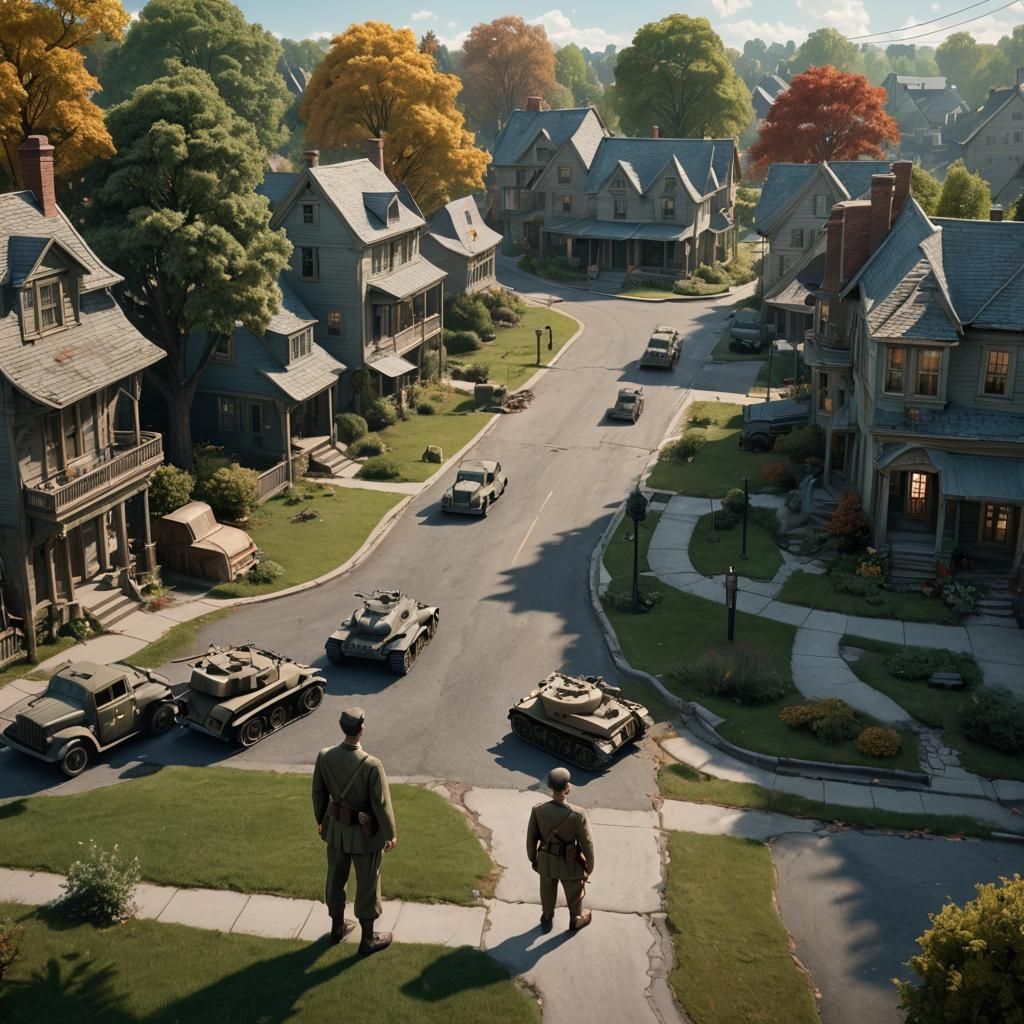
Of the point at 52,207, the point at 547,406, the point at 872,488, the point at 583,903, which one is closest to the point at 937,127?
the point at 547,406

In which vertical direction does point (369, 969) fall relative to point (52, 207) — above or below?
below

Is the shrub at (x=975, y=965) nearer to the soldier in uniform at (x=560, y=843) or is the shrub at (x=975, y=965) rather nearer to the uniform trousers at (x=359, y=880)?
the soldier in uniform at (x=560, y=843)

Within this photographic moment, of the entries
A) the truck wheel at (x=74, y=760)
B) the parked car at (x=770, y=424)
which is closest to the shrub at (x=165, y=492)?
the truck wheel at (x=74, y=760)

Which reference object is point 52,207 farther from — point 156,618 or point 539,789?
point 539,789

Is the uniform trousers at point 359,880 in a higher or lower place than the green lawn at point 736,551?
higher

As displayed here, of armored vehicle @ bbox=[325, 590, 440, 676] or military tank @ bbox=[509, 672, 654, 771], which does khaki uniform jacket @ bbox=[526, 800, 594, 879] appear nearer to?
military tank @ bbox=[509, 672, 654, 771]

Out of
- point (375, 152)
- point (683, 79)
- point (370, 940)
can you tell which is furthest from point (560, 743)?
point (683, 79)

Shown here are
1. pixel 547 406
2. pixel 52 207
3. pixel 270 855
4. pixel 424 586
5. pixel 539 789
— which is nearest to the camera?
pixel 270 855
